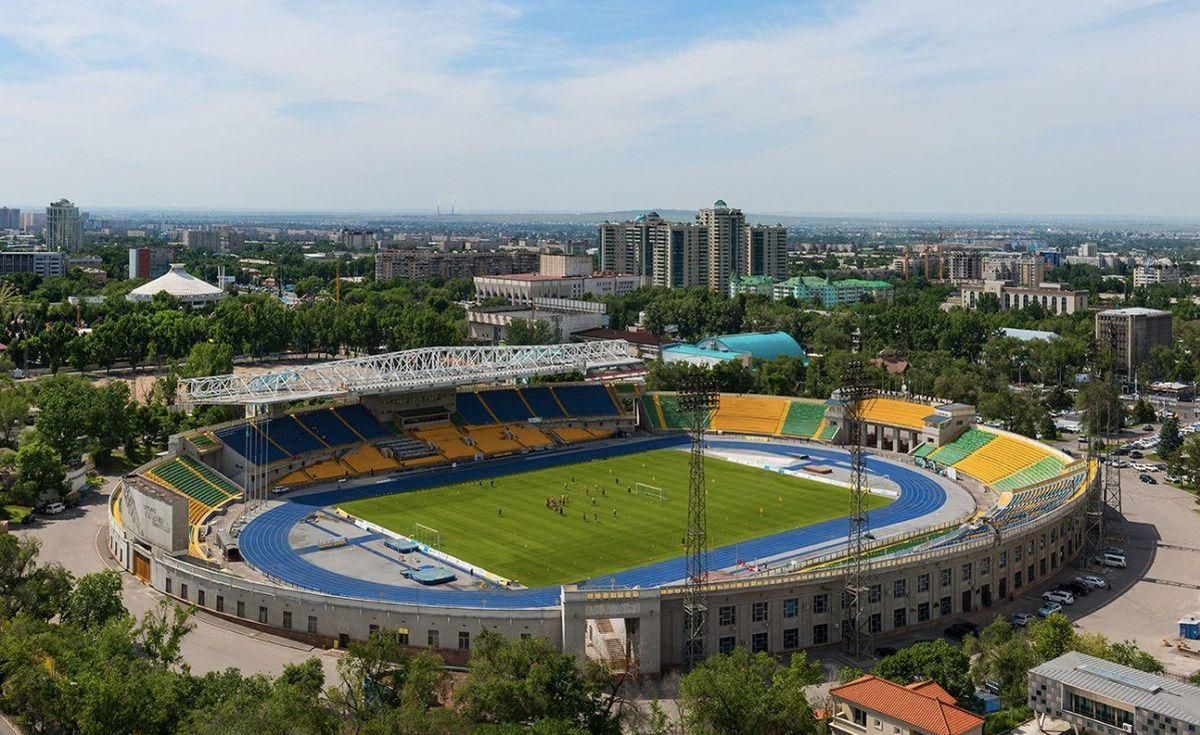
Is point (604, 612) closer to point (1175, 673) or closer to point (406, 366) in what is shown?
point (1175, 673)

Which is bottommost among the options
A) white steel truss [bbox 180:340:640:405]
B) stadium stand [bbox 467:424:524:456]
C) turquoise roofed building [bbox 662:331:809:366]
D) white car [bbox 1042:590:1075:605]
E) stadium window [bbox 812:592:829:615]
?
white car [bbox 1042:590:1075:605]

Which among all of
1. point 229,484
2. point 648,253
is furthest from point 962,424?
point 648,253

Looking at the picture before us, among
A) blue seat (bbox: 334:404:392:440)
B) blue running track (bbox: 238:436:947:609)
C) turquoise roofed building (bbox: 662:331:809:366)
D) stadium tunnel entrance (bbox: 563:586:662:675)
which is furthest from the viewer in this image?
turquoise roofed building (bbox: 662:331:809:366)

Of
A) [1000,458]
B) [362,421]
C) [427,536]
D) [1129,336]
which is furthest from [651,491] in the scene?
[1129,336]

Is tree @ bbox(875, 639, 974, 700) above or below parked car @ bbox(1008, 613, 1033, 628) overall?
above

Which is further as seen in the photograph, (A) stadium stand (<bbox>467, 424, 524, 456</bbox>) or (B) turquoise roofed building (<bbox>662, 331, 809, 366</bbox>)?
(B) turquoise roofed building (<bbox>662, 331, 809, 366</bbox>)

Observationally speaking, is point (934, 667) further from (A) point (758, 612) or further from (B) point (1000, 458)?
(B) point (1000, 458)

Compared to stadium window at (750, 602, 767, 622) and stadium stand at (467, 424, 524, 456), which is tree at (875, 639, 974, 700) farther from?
stadium stand at (467, 424, 524, 456)

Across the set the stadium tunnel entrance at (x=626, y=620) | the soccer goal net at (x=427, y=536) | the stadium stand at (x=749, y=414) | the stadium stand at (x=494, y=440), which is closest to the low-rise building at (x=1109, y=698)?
the stadium tunnel entrance at (x=626, y=620)

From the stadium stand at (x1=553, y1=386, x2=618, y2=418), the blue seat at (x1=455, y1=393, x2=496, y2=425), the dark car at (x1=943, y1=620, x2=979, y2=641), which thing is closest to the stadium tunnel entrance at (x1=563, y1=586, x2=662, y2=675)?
the dark car at (x1=943, y1=620, x2=979, y2=641)
